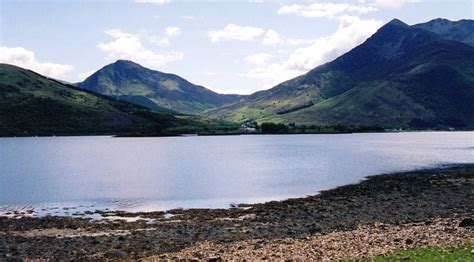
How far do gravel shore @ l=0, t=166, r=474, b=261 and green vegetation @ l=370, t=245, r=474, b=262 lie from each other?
4.88 ft

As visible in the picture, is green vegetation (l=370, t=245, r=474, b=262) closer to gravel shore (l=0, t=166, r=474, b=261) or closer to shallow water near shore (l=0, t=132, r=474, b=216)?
gravel shore (l=0, t=166, r=474, b=261)

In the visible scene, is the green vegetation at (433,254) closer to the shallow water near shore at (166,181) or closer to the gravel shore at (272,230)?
the gravel shore at (272,230)

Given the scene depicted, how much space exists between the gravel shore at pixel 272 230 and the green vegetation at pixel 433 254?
1488 mm

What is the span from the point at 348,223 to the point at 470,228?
14.2 meters

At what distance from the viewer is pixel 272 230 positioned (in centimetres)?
4797

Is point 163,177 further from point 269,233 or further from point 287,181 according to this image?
point 269,233

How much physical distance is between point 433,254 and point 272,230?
21.3 metres

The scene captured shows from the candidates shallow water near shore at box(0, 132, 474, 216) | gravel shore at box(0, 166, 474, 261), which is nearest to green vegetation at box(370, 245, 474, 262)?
gravel shore at box(0, 166, 474, 261)

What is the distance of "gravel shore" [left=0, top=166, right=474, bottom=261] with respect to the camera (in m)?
34.7

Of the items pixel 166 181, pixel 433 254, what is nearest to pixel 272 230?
pixel 433 254

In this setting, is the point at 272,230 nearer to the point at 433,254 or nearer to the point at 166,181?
the point at 433,254

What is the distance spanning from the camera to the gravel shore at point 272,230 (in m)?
34.7

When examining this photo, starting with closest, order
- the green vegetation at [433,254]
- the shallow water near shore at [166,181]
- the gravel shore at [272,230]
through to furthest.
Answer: the green vegetation at [433,254]
the gravel shore at [272,230]
the shallow water near shore at [166,181]

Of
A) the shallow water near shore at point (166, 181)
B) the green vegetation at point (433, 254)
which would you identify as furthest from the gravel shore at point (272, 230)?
the shallow water near shore at point (166, 181)
